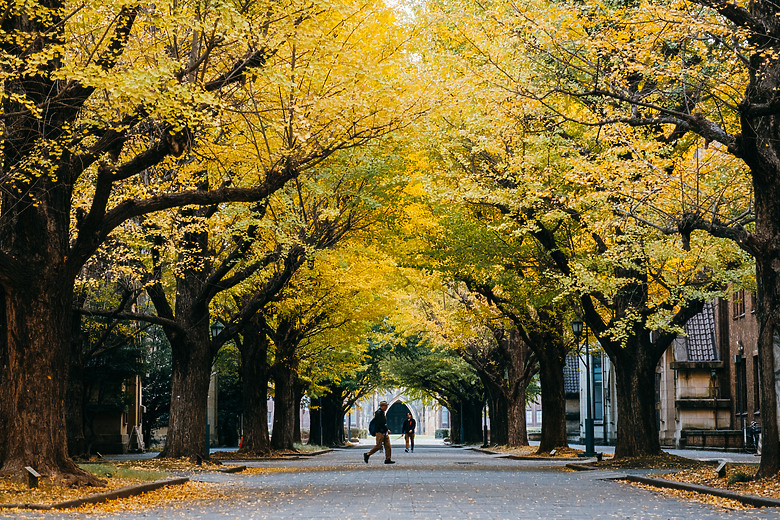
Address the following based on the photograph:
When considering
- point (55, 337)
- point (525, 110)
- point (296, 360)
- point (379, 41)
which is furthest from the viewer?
point (296, 360)

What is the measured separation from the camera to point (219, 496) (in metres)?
15.3

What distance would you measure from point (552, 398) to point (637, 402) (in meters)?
9.01

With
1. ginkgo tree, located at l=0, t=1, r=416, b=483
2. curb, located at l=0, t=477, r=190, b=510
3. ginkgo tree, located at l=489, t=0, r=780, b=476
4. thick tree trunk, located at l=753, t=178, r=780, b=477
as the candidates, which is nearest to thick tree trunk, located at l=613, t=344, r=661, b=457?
ginkgo tree, located at l=489, t=0, r=780, b=476

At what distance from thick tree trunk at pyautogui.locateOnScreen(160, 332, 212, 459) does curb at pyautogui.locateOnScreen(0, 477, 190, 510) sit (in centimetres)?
613

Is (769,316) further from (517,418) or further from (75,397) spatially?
(517,418)

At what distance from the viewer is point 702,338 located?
44.4 metres

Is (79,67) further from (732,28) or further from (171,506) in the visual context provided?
(732,28)

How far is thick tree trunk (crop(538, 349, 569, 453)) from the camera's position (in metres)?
32.2

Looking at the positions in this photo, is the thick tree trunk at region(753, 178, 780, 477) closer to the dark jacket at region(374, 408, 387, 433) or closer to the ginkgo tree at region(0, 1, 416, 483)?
the ginkgo tree at region(0, 1, 416, 483)

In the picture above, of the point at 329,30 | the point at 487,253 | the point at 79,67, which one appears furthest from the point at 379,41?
the point at 79,67

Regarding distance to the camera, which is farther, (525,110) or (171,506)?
(525,110)

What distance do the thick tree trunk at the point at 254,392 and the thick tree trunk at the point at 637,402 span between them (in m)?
14.5

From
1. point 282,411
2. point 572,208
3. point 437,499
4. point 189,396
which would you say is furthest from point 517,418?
point 437,499

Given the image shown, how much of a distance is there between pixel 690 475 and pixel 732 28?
8.14 m
